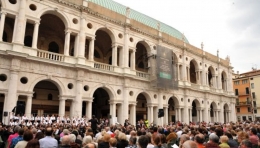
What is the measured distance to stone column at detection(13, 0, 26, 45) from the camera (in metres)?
17.1

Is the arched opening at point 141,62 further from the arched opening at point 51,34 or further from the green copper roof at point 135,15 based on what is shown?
the arched opening at point 51,34

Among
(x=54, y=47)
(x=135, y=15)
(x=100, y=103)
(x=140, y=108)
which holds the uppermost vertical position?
(x=135, y=15)

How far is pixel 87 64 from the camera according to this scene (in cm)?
2097

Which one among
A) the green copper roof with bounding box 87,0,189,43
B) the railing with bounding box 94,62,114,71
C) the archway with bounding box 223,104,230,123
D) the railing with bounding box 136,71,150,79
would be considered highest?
the green copper roof with bounding box 87,0,189,43

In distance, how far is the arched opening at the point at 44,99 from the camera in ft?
72.2

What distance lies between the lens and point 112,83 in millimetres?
22703

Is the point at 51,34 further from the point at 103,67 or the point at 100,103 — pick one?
the point at 100,103

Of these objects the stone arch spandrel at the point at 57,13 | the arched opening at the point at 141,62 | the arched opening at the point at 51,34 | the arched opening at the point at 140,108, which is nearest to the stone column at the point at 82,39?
the stone arch spandrel at the point at 57,13

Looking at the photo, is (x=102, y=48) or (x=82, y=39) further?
(x=102, y=48)

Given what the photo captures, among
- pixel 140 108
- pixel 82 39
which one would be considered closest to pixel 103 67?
pixel 82 39

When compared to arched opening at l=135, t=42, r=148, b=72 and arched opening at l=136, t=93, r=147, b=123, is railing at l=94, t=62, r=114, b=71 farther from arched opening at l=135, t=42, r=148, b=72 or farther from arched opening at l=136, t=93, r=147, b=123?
arched opening at l=135, t=42, r=148, b=72

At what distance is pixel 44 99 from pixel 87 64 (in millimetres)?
6504

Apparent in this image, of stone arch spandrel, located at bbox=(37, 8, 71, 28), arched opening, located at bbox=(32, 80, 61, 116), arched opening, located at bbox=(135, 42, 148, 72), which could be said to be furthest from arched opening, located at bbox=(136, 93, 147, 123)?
stone arch spandrel, located at bbox=(37, 8, 71, 28)

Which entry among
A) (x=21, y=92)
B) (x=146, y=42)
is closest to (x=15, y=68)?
(x=21, y=92)
